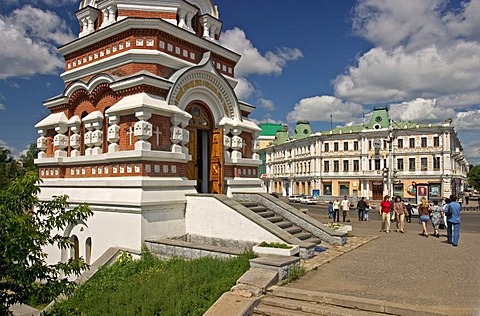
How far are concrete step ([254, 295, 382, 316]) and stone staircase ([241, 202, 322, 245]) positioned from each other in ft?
15.0

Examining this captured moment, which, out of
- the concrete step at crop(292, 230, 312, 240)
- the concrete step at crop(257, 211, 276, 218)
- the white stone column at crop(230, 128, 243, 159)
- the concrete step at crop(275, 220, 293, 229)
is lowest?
the concrete step at crop(292, 230, 312, 240)

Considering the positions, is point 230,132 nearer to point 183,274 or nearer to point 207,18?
point 207,18

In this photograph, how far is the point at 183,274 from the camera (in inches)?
284

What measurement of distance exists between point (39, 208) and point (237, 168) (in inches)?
354

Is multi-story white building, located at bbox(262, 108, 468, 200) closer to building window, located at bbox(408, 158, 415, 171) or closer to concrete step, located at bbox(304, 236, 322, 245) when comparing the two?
building window, located at bbox(408, 158, 415, 171)

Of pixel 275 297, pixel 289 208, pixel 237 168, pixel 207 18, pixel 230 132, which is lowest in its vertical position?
pixel 275 297

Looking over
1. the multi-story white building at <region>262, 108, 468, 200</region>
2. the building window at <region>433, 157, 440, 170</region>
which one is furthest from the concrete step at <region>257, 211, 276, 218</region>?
the building window at <region>433, 157, 440, 170</region>

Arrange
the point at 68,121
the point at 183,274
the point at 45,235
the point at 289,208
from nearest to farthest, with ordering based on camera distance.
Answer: the point at 45,235 < the point at 183,274 < the point at 289,208 < the point at 68,121

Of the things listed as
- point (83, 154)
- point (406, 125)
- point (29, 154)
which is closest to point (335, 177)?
point (406, 125)

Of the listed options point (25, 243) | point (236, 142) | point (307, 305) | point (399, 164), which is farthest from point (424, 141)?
point (25, 243)

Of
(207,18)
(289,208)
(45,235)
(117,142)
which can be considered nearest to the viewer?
(45,235)

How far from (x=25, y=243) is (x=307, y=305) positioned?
4164mm

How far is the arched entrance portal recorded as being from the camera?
41.3 feet

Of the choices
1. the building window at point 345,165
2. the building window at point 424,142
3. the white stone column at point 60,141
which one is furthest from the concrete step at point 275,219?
the building window at point 345,165
